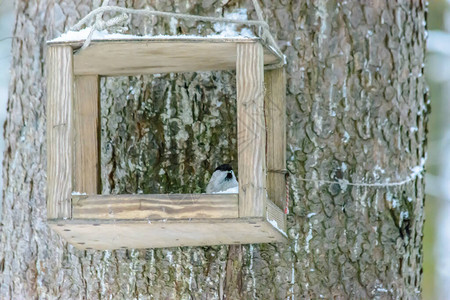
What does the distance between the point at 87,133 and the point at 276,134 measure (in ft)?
1.93

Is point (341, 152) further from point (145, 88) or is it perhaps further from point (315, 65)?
point (145, 88)

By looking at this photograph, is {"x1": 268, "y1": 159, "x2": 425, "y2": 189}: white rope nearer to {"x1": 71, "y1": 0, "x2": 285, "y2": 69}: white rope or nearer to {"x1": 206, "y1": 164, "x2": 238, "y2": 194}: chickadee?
{"x1": 206, "y1": 164, "x2": 238, "y2": 194}: chickadee

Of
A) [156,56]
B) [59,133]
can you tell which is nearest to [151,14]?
Answer: [156,56]

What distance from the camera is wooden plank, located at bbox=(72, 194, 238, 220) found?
1889 mm

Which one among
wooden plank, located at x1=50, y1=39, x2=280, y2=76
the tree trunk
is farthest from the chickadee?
wooden plank, located at x1=50, y1=39, x2=280, y2=76

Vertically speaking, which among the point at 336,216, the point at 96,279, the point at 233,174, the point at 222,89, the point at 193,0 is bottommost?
the point at 96,279

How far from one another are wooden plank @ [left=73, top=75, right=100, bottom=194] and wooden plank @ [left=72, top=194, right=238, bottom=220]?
1.19ft

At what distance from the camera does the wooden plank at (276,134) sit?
2.31 meters

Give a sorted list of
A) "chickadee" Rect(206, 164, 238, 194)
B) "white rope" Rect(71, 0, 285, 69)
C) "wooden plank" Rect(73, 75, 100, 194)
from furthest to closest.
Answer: "wooden plank" Rect(73, 75, 100, 194) → "chickadee" Rect(206, 164, 238, 194) → "white rope" Rect(71, 0, 285, 69)

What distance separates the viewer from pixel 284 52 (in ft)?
7.73

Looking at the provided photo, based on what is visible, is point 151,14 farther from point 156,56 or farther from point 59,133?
point 59,133

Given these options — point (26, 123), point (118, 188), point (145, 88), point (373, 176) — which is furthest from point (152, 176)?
point (373, 176)

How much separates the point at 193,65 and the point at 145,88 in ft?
0.68

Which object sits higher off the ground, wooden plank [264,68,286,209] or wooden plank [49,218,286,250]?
wooden plank [264,68,286,209]
